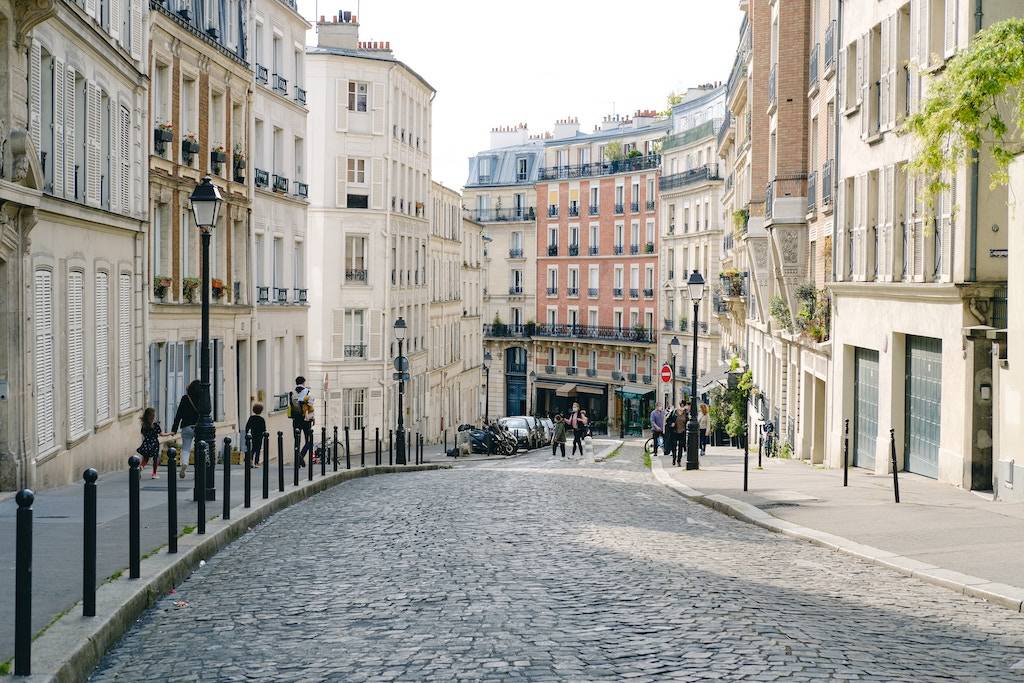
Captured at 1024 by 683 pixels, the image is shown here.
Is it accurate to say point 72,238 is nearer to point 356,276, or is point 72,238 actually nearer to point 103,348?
→ point 103,348

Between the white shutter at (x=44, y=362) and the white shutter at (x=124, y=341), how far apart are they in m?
4.65

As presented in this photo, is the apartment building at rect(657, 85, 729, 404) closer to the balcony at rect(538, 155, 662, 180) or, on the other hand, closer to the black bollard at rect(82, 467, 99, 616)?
the balcony at rect(538, 155, 662, 180)

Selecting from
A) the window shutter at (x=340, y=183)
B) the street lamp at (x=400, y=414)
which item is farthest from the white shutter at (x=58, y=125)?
the window shutter at (x=340, y=183)

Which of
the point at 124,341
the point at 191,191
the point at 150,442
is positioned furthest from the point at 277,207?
the point at 150,442

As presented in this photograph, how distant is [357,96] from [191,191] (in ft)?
77.3

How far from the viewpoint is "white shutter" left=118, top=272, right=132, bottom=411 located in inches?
876

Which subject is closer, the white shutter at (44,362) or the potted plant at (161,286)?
the white shutter at (44,362)

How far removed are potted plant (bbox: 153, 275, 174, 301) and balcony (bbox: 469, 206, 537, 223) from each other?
67.0m

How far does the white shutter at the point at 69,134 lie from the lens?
18.7 meters

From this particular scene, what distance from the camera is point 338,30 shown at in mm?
55219

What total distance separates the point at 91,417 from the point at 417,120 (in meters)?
41.9

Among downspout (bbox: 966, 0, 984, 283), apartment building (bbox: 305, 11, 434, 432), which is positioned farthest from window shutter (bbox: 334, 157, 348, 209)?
downspout (bbox: 966, 0, 984, 283)

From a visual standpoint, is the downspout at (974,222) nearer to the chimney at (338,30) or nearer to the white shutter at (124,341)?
the white shutter at (124,341)

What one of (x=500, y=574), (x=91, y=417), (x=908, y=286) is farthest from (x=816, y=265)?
(x=500, y=574)
